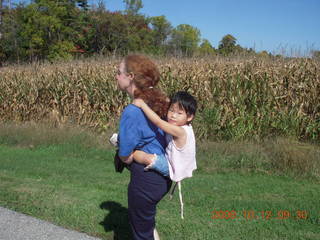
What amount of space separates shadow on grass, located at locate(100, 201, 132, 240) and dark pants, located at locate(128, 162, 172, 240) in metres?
1.09

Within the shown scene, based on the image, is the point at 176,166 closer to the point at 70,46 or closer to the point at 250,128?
the point at 250,128

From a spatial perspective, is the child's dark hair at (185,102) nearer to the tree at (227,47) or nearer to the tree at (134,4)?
the tree at (227,47)

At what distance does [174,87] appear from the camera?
9742mm

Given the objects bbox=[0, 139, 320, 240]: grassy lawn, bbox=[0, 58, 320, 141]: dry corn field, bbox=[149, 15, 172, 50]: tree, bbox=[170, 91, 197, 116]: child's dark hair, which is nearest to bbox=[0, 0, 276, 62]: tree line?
bbox=[149, 15, 172, 50]: tree

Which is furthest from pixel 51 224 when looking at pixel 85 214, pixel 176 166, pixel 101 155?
pixel 101 155

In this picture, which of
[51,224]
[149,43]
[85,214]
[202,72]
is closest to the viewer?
[51,224]

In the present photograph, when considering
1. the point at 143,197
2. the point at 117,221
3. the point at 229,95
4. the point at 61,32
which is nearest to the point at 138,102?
the point at 143,197

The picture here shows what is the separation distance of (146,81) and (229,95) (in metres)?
6.28

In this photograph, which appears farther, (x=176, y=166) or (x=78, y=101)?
(x=78, y=101)

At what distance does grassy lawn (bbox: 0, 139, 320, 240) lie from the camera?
4062 mm

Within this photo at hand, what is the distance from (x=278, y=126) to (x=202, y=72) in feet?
7.91

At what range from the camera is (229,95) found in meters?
8.82

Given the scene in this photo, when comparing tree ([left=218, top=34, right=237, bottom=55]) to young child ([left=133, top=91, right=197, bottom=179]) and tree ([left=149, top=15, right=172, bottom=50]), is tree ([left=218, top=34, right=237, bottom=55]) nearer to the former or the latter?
young child ([left=133, top=91, right=197, bottom=179])
